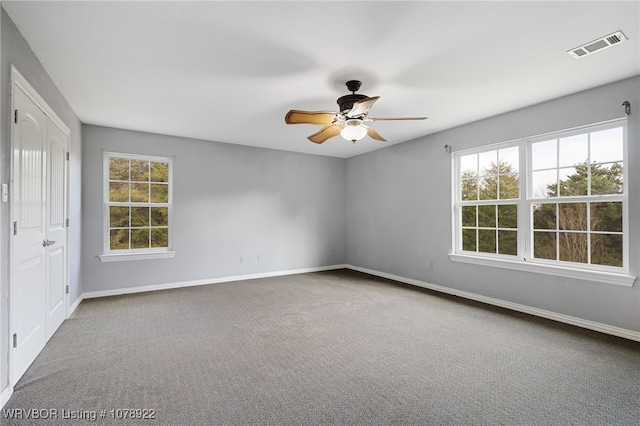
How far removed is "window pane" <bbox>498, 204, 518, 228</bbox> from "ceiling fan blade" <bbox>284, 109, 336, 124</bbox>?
8.57ft

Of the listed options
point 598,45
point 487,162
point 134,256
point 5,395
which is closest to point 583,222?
point 487,162

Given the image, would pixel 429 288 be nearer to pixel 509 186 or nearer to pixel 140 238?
pixel 509 186

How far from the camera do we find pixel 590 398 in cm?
204

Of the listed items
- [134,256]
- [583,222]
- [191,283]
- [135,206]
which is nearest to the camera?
[583,222]

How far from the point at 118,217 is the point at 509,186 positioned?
17.9 feet

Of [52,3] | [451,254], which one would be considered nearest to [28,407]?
[52,3]

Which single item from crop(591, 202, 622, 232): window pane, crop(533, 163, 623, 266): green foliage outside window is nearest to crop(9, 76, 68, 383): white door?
crop(533, 163, 623, 266): green foliage outside window

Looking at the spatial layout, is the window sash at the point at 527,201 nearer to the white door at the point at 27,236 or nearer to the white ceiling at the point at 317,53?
the white ceiling at the point at 317,53

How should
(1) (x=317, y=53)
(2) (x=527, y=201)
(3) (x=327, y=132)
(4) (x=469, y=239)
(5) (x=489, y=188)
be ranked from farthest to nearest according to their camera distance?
1. (4) (x=469, y=239)
2. (5) (x=489, y=188)
3. (2) (x=527, y=201)
4. (3) (x=327, y=132)
5. (1) (x=317, y=53)

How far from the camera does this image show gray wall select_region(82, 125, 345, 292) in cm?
451

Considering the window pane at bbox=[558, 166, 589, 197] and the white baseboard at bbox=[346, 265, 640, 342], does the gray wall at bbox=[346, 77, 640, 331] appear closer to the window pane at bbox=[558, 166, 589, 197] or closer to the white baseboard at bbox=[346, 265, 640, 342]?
the white baseboard at bbox=[346, 265, 640, 342]

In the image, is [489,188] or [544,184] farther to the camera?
[489,188]

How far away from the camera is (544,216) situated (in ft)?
12.3

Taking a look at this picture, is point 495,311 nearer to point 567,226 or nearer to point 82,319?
point 567,226
